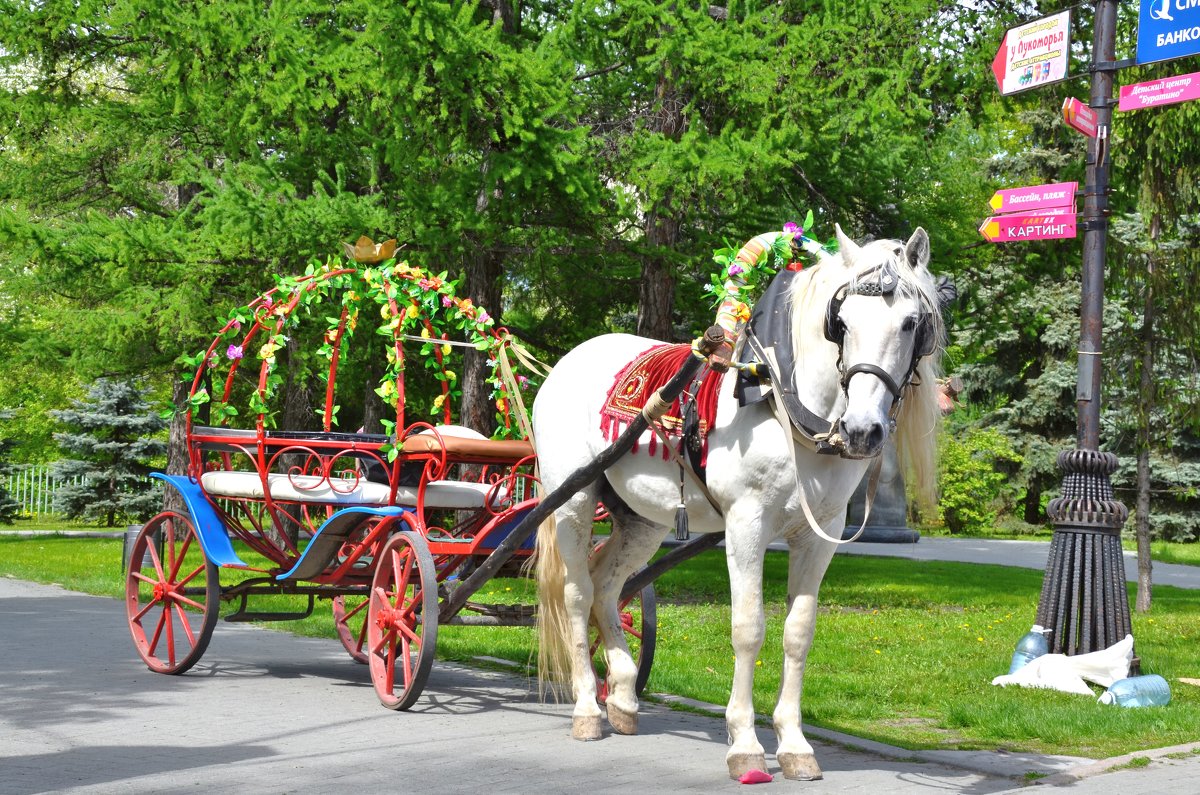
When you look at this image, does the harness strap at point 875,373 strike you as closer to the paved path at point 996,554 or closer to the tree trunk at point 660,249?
the tree trunk at point 660,249

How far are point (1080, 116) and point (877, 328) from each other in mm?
4409

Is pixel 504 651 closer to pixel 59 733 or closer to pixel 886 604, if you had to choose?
pixel 59 733

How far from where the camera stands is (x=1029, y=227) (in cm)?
876

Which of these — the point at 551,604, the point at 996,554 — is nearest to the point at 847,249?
the point at 551,604

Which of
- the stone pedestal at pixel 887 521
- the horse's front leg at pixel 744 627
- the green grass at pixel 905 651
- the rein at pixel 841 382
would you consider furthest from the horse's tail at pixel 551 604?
the stone pedestal at pixel 887 521

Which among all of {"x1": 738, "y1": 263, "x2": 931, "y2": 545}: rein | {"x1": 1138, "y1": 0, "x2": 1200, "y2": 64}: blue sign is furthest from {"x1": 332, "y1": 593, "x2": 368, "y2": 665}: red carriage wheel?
{"x1": 1138, "y1": 0, "x2": 1200, "y2": 64}: blue sign

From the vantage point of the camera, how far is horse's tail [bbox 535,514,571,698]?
6812mm

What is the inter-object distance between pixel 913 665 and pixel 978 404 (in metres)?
24.2

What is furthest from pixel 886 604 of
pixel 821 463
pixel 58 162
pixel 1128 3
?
pixel 58 162

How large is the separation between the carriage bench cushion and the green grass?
164 cm

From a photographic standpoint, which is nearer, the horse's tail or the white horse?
the white horse

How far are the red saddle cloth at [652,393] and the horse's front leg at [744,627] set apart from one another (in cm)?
41

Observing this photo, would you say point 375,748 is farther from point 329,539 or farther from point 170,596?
point 170,596

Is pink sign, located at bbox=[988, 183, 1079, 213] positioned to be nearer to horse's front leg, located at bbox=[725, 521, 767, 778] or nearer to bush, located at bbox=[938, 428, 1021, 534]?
horse's front leg, located at bbox=[725, 521, 767, 778]
